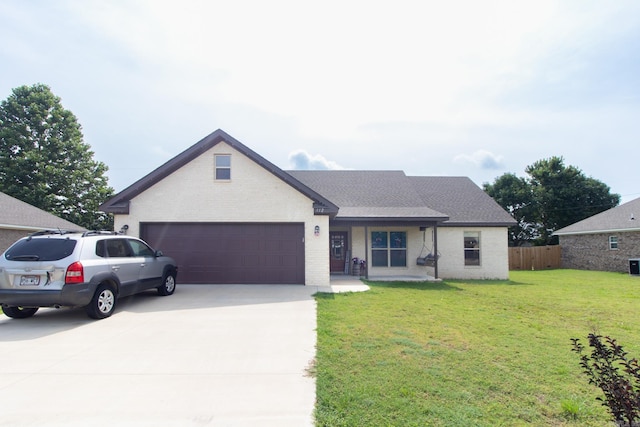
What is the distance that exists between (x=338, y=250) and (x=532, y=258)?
1593cm

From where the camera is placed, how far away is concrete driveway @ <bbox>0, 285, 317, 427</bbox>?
338 centimetres

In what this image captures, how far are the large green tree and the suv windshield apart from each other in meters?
37.9

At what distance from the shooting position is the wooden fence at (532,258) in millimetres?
23703

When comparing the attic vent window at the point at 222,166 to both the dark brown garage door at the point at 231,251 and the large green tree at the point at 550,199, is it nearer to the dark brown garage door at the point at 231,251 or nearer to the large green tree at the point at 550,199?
the dark brown garage door at the point at 231,251

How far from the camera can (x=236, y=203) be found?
11750 mm

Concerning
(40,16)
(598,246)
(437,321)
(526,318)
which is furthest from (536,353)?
(598,246)

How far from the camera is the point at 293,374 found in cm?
429

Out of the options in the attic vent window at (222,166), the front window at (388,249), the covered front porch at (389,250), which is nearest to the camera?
the attic vent window at (222,166)

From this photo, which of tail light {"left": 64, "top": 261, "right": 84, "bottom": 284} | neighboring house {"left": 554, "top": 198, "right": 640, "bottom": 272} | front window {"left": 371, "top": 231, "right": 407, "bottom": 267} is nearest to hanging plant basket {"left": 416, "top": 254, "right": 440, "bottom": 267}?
front window {"left": 371, "top": 231, "right": 407, "bottom": 267}

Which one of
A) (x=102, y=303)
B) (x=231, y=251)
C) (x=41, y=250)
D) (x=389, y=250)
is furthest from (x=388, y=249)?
(x=41, y=250)

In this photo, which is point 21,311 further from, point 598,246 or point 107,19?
point 598,246

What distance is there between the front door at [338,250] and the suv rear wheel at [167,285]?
794cm

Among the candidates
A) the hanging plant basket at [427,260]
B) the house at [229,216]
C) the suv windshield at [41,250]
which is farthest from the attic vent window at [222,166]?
the hanging plant basket at [427,260]

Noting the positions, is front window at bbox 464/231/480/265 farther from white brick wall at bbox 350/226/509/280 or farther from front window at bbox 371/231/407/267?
front window at bbox 371/231/407/267
